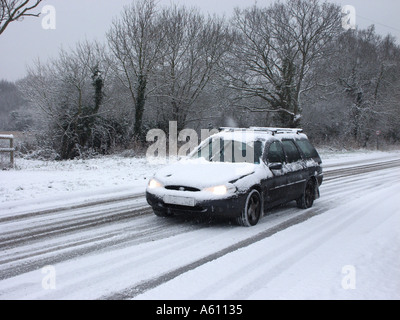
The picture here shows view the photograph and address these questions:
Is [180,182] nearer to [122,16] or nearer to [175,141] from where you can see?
[175,141]

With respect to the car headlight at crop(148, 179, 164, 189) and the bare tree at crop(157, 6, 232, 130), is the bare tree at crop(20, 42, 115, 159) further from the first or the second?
the car headlight at crop(148, 179, 164, 189)

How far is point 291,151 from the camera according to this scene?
840 centimetres

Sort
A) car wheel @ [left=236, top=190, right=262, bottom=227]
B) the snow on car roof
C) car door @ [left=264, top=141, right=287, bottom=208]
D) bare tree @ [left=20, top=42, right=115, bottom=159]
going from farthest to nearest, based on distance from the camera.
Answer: bare tree @ [left=20, top=42, right=115, bottom=159] < the snow on car roof < car door @ [left=264, top=141, right=287, bottom=208] < car wheel @ [left=236, top=190, right=262, bottom=227]

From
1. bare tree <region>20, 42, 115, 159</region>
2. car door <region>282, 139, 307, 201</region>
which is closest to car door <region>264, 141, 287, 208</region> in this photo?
car door <region>282, 139, 307, 201</region>

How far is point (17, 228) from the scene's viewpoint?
637cm

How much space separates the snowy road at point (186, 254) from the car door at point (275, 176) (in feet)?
1.28

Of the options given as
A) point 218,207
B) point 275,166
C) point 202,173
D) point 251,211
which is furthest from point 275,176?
point 218,207

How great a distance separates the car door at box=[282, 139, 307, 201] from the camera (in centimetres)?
798

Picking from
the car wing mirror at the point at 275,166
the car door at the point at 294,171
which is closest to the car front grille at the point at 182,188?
the car wing mirror at the point at 275,166

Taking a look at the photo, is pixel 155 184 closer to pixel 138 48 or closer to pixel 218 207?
pixel 218 207

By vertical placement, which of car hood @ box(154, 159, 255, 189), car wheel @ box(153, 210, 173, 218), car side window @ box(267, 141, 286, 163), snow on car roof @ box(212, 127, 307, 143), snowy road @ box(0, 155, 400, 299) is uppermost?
snow on car roof @ box(212, 127, 307, 143)

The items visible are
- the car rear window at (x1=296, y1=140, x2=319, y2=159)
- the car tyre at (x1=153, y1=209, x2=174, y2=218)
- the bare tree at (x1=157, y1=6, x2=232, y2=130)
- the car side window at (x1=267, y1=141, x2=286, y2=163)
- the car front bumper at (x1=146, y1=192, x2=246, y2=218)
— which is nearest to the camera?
the car front bumper at (x1=146, y1=192, x2=246, y2=218)

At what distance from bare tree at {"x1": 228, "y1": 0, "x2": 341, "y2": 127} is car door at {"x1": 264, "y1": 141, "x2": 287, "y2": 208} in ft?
76.8

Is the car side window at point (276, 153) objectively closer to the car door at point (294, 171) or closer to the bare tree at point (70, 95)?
the car door at point (294, 171)
